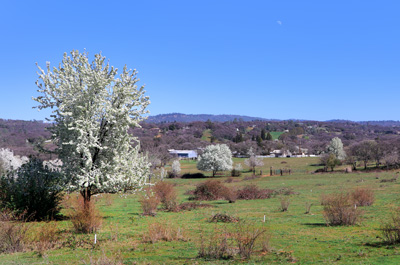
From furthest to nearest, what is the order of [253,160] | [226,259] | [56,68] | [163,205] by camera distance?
1. [253,160]
2. [163,205]
3. [56,68]
4. [226,259]

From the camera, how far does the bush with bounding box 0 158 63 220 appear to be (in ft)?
65.1

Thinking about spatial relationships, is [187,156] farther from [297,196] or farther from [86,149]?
[86,149]

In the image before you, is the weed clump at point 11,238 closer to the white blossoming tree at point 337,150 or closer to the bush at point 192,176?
the bush at point 192,176

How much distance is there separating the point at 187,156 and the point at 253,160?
6116 cm

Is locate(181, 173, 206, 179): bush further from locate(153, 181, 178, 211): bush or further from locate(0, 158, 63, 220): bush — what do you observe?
locate(0, 158, 63, 220): bush

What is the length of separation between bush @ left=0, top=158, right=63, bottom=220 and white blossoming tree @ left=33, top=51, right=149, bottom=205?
1.16 m

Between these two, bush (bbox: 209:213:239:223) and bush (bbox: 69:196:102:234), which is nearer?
bush (bbox: 69:196:102:234)

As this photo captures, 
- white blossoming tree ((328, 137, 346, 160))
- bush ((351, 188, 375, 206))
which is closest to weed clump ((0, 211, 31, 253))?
bush ((351, 188, 375, 206))

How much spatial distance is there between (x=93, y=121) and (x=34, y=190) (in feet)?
17.1

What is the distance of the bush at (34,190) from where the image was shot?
19.8 metres

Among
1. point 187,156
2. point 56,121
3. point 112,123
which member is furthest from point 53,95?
point 187,156

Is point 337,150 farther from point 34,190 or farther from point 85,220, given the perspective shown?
point 85,220

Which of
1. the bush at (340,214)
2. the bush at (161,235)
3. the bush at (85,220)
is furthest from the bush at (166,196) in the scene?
the bush at (340,214)

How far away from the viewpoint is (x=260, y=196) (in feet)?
127
